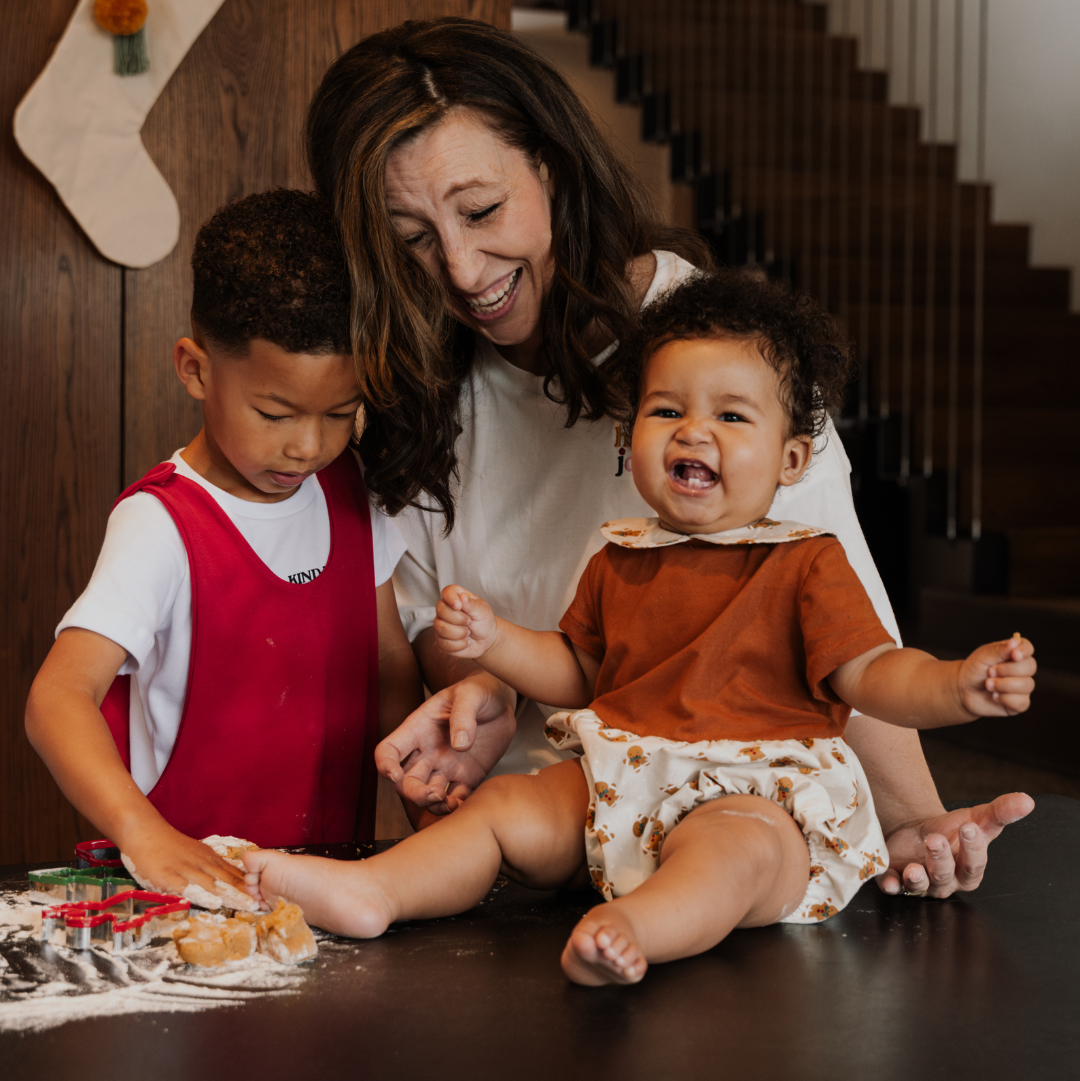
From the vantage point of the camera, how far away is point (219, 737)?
117cm

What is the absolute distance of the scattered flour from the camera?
2.23ft

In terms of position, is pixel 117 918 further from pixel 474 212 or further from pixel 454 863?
pixel 474 212

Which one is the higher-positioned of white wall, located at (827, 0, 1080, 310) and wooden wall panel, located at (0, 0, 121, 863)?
white wall, located at (827, 0, 1080, 310)

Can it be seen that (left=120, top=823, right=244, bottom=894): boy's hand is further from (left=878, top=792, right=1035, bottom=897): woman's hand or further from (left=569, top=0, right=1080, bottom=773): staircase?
(left=569, top=0, right=1080, bottom=773): staircase

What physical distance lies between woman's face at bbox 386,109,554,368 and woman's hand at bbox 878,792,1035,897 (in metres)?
0.65

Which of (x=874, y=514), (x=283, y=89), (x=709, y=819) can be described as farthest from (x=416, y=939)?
(x=874, y=514)

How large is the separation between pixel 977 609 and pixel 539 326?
2.56 m

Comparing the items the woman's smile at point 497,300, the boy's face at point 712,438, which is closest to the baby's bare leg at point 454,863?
the boy's face at point 712,438

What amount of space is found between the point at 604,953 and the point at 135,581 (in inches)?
22.6

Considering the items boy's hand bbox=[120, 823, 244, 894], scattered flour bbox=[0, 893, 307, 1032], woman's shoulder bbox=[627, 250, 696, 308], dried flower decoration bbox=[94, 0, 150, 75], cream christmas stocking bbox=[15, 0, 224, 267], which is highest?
dried flower decoration bbox=[94, 0, 150, 75]

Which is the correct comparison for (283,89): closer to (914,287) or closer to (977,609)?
(977,609)

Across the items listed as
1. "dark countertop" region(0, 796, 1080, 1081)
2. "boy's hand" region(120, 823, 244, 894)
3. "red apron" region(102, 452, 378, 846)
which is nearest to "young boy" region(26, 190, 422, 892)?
"red apron" region(102, 452, 378, 846)

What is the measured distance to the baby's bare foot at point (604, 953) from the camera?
→ 69 cm

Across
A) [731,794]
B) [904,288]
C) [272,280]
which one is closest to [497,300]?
[272,280]
